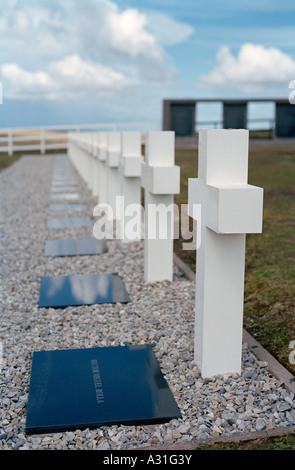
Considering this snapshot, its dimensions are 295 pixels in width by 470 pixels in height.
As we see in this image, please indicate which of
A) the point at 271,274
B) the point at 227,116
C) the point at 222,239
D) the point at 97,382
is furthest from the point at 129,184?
the point at 227,116

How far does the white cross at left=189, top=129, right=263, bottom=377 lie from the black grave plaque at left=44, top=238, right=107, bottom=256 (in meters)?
3.44

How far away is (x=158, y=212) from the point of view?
5383 millimetres

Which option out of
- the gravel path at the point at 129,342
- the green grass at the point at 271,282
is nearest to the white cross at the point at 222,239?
the gravel path at the point at 129,342

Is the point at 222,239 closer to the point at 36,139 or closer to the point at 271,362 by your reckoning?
the point at 271,362

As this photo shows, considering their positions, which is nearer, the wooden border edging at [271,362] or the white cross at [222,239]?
the white cross at [222,239]

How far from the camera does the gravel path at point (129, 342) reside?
2852 millimetres

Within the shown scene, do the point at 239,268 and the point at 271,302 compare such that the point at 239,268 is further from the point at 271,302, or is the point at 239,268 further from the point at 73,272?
the point at 73,272

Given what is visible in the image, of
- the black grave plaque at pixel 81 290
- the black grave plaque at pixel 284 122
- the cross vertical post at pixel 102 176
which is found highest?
the black grave plaque at pixel 284 122

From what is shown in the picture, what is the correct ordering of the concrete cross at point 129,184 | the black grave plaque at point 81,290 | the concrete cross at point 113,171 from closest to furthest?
the black grave plaque at point 81,290 < the concrete cross at point 129,184 < the concrete cross at point 113,171

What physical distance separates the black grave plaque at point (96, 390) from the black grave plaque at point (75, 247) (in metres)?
3.09

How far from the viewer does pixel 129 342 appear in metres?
4.00

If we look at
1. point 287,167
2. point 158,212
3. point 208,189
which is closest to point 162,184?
point 158,212

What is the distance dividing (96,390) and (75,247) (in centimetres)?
400

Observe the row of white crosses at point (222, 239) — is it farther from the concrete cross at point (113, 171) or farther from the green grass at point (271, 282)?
the concrete cross at point (113, 171)
